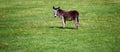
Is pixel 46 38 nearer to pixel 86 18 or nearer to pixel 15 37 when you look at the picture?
pixel 15 37

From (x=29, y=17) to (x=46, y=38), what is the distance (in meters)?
14.6

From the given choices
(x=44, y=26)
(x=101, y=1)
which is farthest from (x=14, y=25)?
(x=101, y=1)

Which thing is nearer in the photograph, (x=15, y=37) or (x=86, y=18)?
(x=15, y=37)

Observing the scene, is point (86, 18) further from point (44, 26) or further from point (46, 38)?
point (46, 38)

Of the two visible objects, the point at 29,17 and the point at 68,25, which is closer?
the point at 68,25

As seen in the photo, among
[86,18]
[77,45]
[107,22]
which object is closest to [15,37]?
[77,45]

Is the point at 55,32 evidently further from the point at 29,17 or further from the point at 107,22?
the point at 29,17

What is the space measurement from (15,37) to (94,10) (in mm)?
20133

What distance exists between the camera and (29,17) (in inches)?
1607

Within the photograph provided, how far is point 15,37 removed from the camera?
27.6m

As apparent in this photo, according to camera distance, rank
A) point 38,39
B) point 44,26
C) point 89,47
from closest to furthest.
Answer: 1. point 89,47
2. point 38,39
3. point 44,26

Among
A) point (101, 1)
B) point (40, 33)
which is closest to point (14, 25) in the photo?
point (40, 33)

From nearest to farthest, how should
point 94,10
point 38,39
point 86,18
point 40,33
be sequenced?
1. point 38,39
2. point 40,33
3. point 86,18
4. point 94,10

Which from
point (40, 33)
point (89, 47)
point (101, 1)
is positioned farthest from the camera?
A: point (101, 1)
